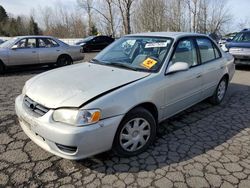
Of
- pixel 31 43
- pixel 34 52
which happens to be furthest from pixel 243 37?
pixel 31 43

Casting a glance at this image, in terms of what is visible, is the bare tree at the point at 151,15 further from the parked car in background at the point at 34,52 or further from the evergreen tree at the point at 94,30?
the parked car in background at the point at 34,52

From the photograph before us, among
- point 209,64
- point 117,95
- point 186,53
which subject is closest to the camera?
point 117,95

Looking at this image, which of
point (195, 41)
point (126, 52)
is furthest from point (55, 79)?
point (195, 41)

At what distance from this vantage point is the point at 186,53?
4.02m

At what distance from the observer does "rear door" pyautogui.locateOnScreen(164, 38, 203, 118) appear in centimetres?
356

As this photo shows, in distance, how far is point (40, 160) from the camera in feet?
10.2

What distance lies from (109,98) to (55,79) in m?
0.99

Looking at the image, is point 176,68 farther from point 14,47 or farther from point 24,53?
point 14,47

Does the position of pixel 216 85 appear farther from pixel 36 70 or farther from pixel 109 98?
pixel 36 70

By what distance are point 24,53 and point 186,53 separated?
22.3 feet

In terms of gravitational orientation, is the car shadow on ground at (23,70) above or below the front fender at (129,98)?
below

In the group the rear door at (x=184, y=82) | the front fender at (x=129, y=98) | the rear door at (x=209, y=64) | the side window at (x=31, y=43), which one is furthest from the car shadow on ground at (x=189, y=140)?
the side window at (x=31, y=43)

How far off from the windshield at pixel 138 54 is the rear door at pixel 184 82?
0.69ft

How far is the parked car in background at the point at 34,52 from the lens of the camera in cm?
874
